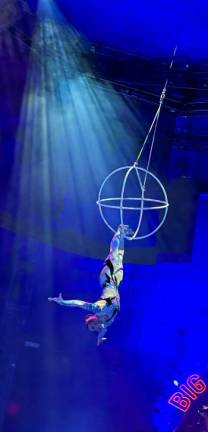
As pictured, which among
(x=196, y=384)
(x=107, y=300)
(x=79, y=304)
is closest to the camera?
(x=79, y=304)

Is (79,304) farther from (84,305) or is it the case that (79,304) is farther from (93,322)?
(93,322)

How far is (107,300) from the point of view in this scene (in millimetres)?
4594

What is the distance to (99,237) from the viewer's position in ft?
26.3

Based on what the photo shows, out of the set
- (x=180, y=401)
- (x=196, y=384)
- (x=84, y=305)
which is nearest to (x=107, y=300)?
(x=84, y=305)

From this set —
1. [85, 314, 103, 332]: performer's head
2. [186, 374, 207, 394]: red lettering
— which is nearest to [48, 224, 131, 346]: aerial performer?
[85, 314, 103, 332]: performer's head

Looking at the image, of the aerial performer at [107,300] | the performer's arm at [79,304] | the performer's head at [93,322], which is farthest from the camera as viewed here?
the performer's head at [93,322]

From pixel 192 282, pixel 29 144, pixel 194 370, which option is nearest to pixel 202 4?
pixel 29 144

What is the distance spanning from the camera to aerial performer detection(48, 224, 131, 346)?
4.48 m

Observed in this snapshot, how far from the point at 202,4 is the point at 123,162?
289 centimetres

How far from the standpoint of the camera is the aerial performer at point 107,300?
4.48 metres

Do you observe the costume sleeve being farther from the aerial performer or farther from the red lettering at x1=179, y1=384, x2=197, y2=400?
the red lettering at x1=179, y1=384, x2=197, y2=400

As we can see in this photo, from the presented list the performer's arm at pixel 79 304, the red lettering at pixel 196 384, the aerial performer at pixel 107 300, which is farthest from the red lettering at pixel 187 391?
the performer's arm at pixel 79 304

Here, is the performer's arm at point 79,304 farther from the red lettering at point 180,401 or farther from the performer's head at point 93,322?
the red lettering at point 180,401

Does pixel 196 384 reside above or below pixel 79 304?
below
